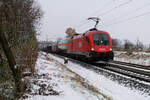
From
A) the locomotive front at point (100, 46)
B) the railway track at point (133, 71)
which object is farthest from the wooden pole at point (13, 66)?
the locomotive front at point (100, 46)

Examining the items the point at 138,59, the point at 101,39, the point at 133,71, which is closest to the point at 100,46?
the point at 101,39

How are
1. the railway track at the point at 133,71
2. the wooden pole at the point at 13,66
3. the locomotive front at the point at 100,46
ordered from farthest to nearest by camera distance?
the locomotive front at the point at 100,46, the railway track at the point at 133,71, the wooden pole at the point at 13,66

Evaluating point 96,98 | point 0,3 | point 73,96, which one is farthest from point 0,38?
point 96,98

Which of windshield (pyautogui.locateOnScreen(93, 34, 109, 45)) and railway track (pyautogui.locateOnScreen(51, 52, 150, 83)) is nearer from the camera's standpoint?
railway track (pyautogui.locateOnScreen(51, 52, 150, 83))

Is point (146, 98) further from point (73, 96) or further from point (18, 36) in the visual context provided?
point (18, 36)

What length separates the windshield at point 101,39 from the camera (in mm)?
11719

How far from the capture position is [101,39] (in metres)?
11.9

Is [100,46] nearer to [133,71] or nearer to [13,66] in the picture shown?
[133,71]

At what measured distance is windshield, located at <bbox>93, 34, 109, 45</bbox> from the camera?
11719 millimetres

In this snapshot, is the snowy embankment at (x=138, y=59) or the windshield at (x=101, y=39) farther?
the snowy embankment at (x=138, y=59)

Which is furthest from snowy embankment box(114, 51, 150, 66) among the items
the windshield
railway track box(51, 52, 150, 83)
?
the windshield

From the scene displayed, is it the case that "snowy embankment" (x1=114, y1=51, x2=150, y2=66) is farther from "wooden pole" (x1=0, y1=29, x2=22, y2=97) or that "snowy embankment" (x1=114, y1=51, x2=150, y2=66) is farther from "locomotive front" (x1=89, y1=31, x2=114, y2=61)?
"wooden pole" (x1=0, y1=29, x2=22, y2=97)

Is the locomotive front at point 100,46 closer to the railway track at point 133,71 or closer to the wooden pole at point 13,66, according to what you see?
the railway track at point 133,71

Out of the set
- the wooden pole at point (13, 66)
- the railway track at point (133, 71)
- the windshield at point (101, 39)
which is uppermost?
the windshield at point (101, 39)
